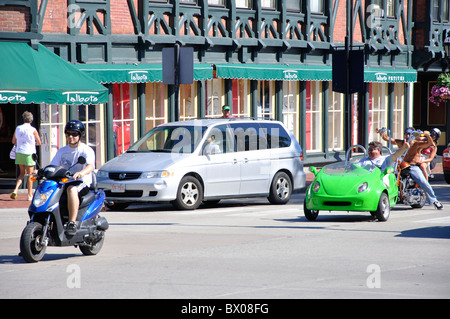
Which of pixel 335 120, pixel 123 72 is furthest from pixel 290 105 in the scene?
pixel 123 72

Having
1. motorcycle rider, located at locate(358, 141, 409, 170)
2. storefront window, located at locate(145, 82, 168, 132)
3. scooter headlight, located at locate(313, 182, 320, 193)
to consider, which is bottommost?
scooter headlight, located at locate(313, 182, 320, 193)

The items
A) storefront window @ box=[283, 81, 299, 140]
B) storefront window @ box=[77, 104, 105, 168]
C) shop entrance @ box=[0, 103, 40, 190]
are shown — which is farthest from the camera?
storefront window @ box=[283, 81, 299, 140]

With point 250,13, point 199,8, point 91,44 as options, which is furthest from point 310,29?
point 91,44

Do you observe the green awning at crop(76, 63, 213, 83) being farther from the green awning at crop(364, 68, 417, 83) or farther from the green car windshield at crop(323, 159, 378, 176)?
the green awning at crop(364, 68, 417, 83)

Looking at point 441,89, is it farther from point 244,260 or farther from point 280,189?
point 244,260

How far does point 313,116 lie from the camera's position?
31359 millimetres

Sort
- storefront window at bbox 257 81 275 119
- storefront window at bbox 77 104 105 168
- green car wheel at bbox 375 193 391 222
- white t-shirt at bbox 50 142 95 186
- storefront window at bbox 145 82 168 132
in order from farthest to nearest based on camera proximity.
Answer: storefront window at bbox 257 81 275 119, storefront window at bbox 145 82 168 132, storefront window at bbox 77 104 105 168, green car wheel at bbox 375 193 391 222, white t-shirt at bbox 50 142 95 186

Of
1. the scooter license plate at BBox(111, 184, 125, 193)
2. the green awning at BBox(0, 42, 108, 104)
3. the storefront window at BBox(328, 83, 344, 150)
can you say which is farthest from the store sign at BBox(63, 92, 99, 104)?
the storefront window at BBox(328, 83, 344, 150)

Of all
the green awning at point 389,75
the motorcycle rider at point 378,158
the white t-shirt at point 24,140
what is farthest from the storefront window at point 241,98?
the motorcycle rider at point 378,158

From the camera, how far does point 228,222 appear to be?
1556 centimetres

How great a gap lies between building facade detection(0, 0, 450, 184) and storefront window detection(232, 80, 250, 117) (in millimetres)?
34

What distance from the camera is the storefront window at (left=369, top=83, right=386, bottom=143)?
34.6 metres

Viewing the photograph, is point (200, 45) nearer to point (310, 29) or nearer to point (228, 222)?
point (310, 29)
